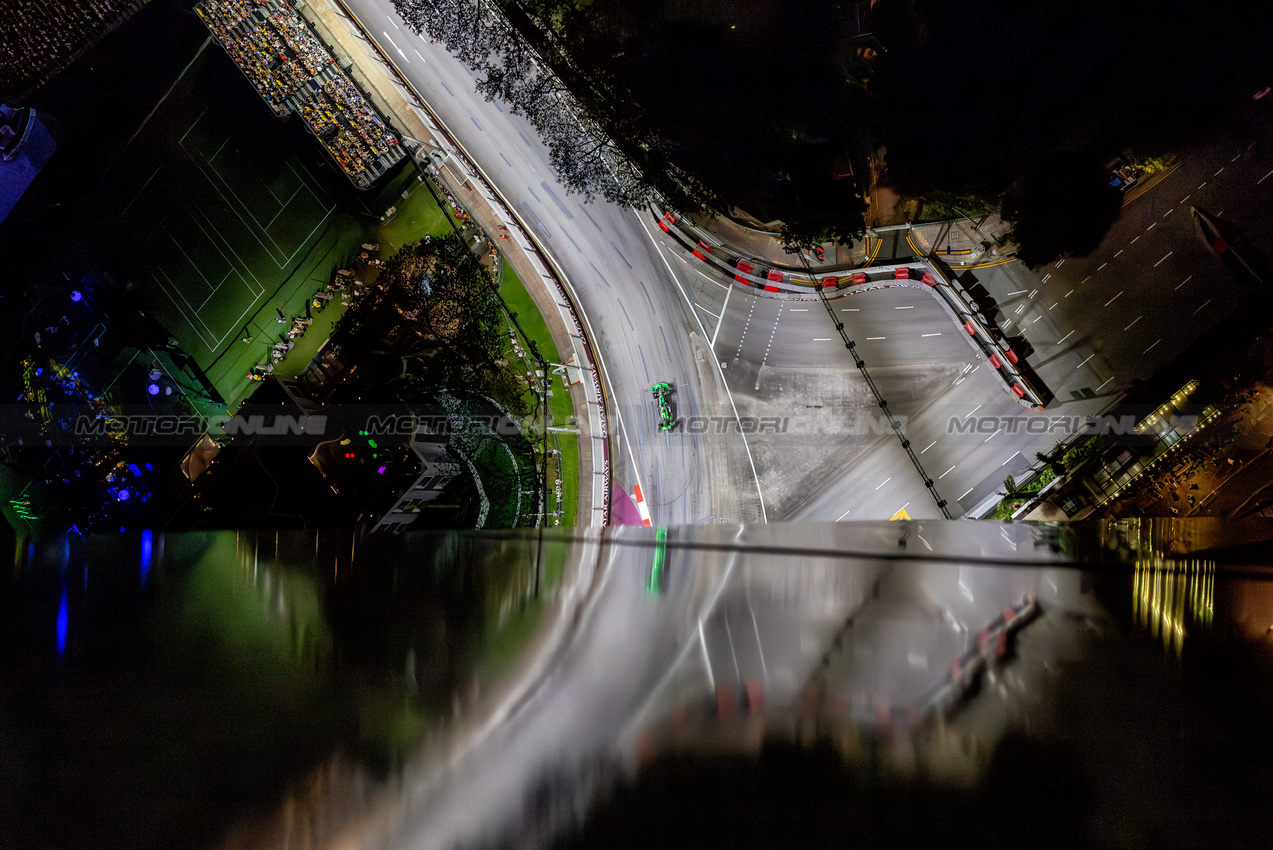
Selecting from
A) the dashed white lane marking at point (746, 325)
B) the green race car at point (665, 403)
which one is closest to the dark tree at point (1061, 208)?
the dashed white lane marking at point (746, 325)

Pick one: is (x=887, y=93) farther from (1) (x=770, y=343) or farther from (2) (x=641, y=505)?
(2) (x=641, y=505)

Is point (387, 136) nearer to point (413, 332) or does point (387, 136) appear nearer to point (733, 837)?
point (413, 332)

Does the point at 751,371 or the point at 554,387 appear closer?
the point at 751,371

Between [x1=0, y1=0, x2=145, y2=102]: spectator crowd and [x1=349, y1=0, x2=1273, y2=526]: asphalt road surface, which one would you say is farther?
[x1=0, y1=0, x2=145, y2=102]: spectator crowd

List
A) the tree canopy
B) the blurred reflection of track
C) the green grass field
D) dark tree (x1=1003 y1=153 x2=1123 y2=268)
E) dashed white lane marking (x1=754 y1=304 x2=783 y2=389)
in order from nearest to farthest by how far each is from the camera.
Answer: the blurred reflection of track → the tree canopy → dark tree (x1=1003 y1=153 x2=1123 y2=268) → dashed white lane marking (x1=754 y1=304 x2=783 y2=389) → the green grass field

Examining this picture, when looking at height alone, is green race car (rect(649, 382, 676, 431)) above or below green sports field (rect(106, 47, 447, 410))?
below

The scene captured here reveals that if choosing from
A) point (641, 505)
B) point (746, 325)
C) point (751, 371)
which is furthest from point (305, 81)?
point (641, 505)

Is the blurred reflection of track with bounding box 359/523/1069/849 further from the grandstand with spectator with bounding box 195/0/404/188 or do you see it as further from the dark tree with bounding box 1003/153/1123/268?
the grandstand with spectator with bounding box 195/0/404/188

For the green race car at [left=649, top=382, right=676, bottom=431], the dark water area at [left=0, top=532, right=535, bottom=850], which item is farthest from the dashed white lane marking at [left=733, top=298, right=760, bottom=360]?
the dark water area at [left=0, top=532, right=535, bottom=850]

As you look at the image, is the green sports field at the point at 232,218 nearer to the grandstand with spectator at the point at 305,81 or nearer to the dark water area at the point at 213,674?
the grandstand with spectator at the point at 305,81
